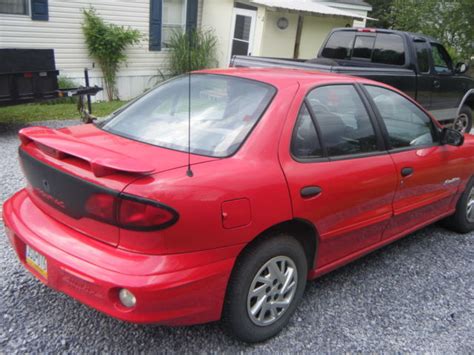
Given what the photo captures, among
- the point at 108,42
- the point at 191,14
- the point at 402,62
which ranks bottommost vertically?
the point at 108,42

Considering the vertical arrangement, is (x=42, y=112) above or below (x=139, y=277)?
below

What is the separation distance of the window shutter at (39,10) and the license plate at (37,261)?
867 cm

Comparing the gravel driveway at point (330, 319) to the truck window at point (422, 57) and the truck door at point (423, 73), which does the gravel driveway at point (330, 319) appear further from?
the truck window at point (422, 57)

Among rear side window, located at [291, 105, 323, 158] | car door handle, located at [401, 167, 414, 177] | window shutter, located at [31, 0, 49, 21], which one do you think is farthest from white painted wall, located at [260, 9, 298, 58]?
rear side window, located at [291, 105, 323, 158]

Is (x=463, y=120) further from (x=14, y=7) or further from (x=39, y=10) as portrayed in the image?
(x=14, y=7)

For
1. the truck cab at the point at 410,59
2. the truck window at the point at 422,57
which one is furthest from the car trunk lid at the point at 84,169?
the truck window at the point at 422,57

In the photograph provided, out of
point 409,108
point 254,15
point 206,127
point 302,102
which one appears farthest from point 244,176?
point 254,15

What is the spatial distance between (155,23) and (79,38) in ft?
7.11

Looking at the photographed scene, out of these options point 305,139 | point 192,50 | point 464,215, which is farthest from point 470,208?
point 192,50

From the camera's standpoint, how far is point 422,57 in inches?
296

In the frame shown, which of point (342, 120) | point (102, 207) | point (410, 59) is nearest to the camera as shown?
point (102, 207)

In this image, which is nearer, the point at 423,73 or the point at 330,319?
the point at 330,319

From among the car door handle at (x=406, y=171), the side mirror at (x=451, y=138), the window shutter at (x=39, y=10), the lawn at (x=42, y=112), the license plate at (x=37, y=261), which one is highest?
the window shutter at (x=39, y=10)

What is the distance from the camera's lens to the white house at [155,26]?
32.5 ft
